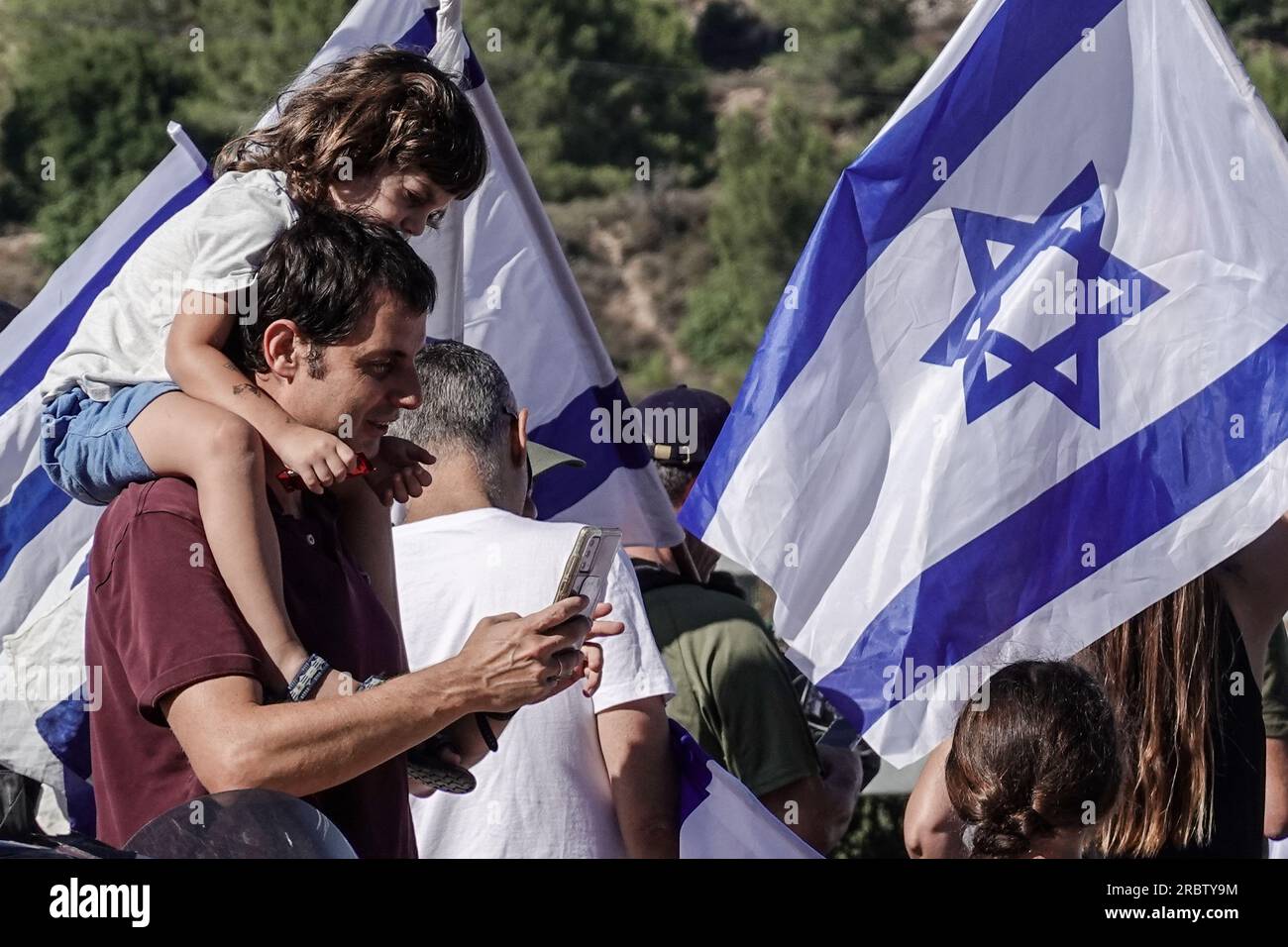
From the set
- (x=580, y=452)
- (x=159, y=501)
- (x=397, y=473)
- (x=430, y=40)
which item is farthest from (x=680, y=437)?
(x=159, y=501)

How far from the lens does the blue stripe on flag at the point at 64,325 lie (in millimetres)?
3986

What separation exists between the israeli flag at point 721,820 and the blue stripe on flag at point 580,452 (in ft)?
3.65

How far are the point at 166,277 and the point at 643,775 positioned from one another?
1085 mm

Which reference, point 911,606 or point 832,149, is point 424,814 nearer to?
point 911,606

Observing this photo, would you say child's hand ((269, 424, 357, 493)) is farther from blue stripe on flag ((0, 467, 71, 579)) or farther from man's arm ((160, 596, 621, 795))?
blue stripe on flag ((0, 467, 71, 579))

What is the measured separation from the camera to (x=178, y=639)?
221cm

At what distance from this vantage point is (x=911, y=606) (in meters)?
3.54

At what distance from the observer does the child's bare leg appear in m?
2.25

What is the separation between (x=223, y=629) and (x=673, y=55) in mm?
41643

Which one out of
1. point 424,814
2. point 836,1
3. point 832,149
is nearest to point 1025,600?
point 424,814

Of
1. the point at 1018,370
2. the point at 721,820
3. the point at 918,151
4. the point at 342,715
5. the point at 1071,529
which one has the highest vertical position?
the point at 918,151

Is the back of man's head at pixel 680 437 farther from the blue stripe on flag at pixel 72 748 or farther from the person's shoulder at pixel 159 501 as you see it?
the person's shoulder at pixel 159 501

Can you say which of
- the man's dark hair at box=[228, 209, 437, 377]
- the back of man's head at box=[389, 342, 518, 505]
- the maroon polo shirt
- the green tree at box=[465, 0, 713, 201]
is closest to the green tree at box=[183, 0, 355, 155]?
the green tree at box=[465, 0, 713, 201]

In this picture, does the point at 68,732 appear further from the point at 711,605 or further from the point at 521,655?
the point at 711,605
